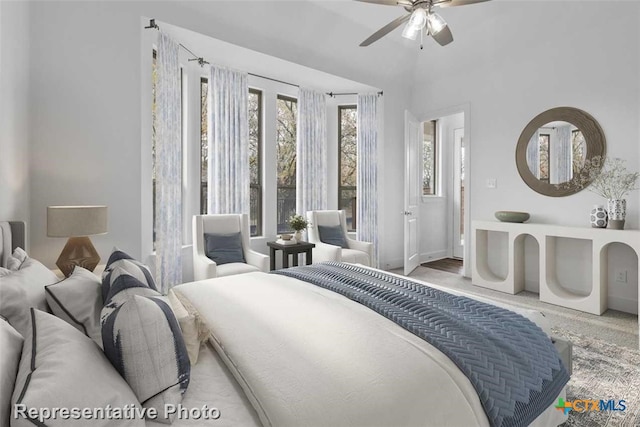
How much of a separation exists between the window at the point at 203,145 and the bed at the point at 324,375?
3.05 meters

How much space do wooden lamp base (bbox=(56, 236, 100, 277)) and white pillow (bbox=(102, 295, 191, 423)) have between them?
177 cm

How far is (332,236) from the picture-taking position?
4691mm

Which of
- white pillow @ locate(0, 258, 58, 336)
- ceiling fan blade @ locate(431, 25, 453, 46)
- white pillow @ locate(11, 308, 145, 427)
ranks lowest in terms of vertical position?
white pillow @ locate(11, 308, 145, 427)

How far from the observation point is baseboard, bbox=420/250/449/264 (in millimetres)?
6141

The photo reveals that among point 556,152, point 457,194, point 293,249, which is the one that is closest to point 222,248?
point 293,249

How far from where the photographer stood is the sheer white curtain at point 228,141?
434cm

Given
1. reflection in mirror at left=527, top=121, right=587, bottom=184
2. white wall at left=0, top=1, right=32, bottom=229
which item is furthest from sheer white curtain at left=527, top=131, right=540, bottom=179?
white wall at left=0, top=1, right=32, bottom=229

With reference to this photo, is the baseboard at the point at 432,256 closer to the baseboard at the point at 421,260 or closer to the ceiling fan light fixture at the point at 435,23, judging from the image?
the baseboard at the point at 421,260

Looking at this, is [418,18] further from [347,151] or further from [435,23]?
[347,151]

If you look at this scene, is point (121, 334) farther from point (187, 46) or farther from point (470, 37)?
point (470, 37)

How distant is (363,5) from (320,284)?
132 inches

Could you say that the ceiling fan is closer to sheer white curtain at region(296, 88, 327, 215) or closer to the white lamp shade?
the white lamp shade

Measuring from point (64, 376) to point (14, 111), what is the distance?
252 centimetres

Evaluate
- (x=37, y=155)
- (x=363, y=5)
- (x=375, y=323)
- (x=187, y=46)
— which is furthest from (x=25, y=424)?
(x=363, y=5)
